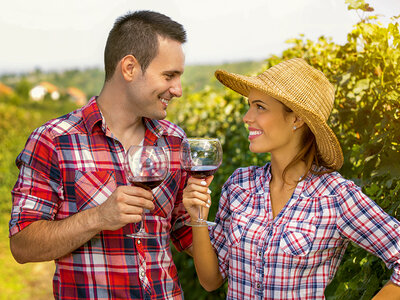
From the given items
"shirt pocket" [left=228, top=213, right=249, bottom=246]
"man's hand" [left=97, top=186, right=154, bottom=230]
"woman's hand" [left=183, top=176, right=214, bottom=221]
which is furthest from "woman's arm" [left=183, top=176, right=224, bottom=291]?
"man's hand" [left=97, top=186, right=154, bottom=230]

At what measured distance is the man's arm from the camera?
191 cm

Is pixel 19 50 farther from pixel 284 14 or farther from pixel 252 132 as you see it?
pixel 252 132

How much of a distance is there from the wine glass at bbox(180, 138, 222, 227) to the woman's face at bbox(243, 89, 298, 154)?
0.58ft

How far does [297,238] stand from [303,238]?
0.02 m

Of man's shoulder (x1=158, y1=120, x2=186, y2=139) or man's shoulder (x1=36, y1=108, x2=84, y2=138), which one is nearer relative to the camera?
man's shoulder (x1=36, y1=108, x2=84, y2=138)

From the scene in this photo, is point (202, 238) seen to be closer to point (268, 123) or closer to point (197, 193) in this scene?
point (197, 193)

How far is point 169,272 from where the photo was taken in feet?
7.53

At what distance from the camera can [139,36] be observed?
2.37 metres

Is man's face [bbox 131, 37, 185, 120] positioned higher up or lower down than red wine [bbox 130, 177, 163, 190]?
higher up

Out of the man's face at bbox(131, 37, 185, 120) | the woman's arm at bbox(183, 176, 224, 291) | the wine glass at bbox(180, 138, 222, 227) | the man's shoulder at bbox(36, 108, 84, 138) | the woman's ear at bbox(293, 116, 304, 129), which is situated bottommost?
the woman's arm at bbox(183, 176, 224, 291)

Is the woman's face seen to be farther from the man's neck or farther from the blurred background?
the man's neck

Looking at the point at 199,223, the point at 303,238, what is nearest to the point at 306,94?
the point at 303,238

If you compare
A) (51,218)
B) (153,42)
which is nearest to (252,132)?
(153,42)

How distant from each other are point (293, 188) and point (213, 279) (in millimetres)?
553
